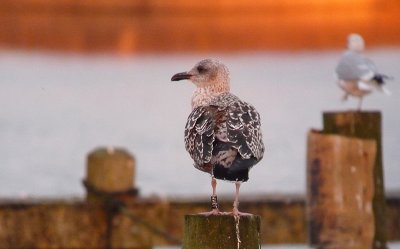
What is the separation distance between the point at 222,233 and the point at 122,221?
11.3 ft

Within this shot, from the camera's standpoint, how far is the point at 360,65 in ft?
29.3

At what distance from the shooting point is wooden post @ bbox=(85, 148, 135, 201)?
24.7 feet

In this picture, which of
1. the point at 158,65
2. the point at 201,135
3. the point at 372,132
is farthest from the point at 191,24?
the point at 201,135

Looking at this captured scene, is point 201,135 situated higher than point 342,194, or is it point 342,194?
point 201,135

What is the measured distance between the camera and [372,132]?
673 centimetres

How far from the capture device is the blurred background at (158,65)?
23.4m

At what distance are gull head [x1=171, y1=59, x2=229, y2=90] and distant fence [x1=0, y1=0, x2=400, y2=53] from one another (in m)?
21.6

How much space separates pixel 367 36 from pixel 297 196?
18.9 meters

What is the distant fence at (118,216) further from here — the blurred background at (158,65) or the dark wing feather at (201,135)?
the blurred background at (158,65)

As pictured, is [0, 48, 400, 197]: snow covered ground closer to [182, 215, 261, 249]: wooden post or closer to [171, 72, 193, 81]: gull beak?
[171, 72, 193, 81]: gull beak

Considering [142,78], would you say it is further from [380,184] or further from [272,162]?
[380,184]

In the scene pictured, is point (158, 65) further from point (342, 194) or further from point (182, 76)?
point (182, 76)

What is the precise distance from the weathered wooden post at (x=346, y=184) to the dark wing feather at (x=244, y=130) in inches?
91.8

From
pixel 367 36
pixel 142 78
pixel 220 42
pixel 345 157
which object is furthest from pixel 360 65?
pixel 142 78
